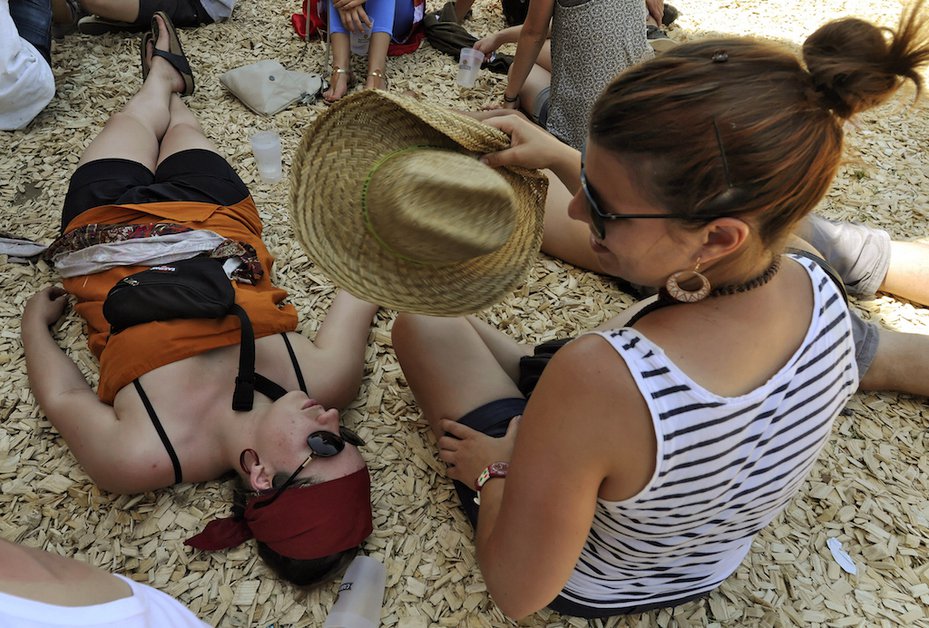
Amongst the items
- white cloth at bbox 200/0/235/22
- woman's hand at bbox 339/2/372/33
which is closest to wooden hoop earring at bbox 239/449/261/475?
woman's hand at bbox 339/2/372/33

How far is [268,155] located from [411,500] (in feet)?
6.44

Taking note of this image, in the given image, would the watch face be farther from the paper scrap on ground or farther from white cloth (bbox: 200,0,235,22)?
white cloth (bbox: 200,0,235,22)

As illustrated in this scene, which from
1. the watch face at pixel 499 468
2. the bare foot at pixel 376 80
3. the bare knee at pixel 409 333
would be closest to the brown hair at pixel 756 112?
the watch face at pixel 499 468

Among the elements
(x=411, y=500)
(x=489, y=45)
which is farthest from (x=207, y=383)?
(x=489, y=45)

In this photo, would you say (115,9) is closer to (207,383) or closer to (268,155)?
(268,155)

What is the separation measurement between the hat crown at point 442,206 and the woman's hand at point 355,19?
8.30 ft

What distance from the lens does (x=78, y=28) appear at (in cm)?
394

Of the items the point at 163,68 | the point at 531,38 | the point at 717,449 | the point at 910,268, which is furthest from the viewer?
the point at 163,68

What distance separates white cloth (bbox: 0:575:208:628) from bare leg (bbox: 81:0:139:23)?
403cm

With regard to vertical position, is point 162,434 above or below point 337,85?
below

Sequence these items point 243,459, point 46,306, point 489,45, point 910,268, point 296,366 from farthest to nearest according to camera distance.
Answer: point 489,45
point 910,268
point 46,306
point 296,366
point 243,459

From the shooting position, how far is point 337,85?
3688mm

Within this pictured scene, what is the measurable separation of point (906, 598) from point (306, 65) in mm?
4090

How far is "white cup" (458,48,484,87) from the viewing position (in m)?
3.84
